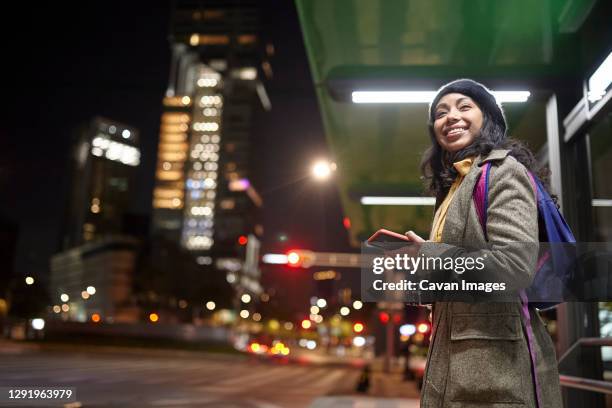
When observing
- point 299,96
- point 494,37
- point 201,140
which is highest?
point 201,140

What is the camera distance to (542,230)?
63.5 inches

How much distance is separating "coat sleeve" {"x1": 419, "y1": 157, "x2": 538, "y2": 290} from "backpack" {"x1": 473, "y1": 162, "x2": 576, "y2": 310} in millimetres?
48

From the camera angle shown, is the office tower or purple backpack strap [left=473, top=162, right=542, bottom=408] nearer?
purple backpack strap [left=473, top=162, right=542, bottom=408]

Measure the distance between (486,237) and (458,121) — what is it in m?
0.43

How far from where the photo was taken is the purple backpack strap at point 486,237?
1.56m

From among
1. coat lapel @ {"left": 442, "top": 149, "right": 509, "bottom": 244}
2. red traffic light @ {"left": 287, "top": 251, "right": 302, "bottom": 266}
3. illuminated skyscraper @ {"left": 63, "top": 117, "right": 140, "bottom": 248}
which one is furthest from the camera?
illuminated skyscraper @ {"left": 63, "top": 117, "right": 140, "bottom": 248}

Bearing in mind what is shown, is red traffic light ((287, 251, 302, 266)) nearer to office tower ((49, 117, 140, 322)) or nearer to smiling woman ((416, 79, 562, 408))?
smiling woman ((416, 79, 562, 408))

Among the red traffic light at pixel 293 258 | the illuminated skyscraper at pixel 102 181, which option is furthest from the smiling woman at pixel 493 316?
the illuminated skyscraper at pixel 102 181

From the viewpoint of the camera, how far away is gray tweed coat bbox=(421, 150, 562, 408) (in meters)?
1.52

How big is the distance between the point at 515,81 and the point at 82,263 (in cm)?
11980

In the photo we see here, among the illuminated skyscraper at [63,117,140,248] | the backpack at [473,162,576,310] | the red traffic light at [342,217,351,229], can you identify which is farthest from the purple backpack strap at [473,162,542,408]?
the illuminated skyscraper at [63,117,140,248]

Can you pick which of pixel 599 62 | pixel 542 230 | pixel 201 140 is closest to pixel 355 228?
pixel 599 62

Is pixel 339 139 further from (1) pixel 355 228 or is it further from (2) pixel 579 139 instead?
(1) pixel 355 228

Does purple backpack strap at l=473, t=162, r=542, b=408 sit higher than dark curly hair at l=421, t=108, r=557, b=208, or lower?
lower
